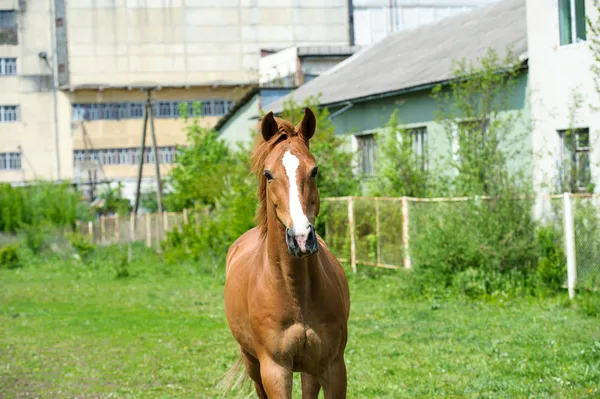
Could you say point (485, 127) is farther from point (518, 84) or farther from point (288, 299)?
point (288, 299)

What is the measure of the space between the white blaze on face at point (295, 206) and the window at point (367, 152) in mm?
20250

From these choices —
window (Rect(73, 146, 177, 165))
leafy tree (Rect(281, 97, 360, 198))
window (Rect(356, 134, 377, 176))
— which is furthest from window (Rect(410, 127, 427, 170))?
window (Rect(73, 146, 177, 165))

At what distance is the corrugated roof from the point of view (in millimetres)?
21906

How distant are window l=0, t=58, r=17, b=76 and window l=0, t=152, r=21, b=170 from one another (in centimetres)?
540

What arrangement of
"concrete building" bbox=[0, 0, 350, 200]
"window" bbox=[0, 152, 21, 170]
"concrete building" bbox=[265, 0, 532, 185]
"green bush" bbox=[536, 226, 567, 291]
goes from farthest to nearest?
"window" bbox=[0, 152, 21, 170], "concrete building" bbox=[0, 0, 350, 200], "concrete building" bbox=[265, 0, 532, 185], "green bush" bbox=[536, 226, 567, 291]

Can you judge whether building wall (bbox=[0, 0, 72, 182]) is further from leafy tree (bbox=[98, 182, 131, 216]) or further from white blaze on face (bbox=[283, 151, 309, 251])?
white blaze on face (bbox=[283, 151, 309, 251])

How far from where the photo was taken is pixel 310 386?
6.20 m

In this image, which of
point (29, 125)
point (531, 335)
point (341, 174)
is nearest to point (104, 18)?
point (29, 125)

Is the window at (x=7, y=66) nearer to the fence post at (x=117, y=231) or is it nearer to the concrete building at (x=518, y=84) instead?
the fence post at (x=117, y=231)

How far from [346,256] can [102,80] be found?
1667 inches

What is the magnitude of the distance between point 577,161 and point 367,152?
9839mm

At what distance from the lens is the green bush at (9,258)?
30688mm

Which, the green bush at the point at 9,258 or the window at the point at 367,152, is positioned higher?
the window at the point at 367,152

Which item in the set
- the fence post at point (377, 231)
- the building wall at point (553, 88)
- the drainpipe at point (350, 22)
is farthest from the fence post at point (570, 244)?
the drainpipe at point (350, 22)
